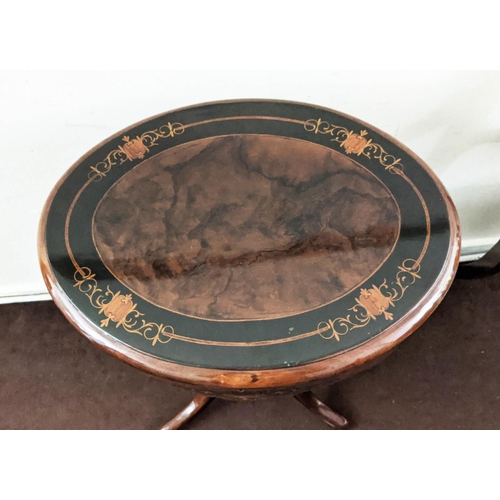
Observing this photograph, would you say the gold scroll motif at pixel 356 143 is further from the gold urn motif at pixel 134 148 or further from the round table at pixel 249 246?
the gold urn motif at pixel 134 148

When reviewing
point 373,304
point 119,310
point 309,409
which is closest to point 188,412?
point 309,409

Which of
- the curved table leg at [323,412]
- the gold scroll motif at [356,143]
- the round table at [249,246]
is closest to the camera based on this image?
the round table at [249,246]

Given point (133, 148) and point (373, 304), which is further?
point (133, 148)

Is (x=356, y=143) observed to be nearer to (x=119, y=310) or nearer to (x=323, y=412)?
(x=119, y=310)

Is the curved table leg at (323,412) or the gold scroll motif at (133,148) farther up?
the gold scroll motif at (133,148)

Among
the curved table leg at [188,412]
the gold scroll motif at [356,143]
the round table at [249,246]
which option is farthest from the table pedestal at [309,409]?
the gold scroll motif at [356,143]

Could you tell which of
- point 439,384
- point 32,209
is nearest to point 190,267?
point 32,209

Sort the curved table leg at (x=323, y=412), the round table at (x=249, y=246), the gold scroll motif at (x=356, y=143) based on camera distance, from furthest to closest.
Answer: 1. the curved table leg at (x=323, y=412)
2. the gold scroll motif at (x=356, y=143)
3. the round table at (x=249, y=246)

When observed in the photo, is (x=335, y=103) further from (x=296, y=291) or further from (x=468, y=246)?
(x=468, y=246)
